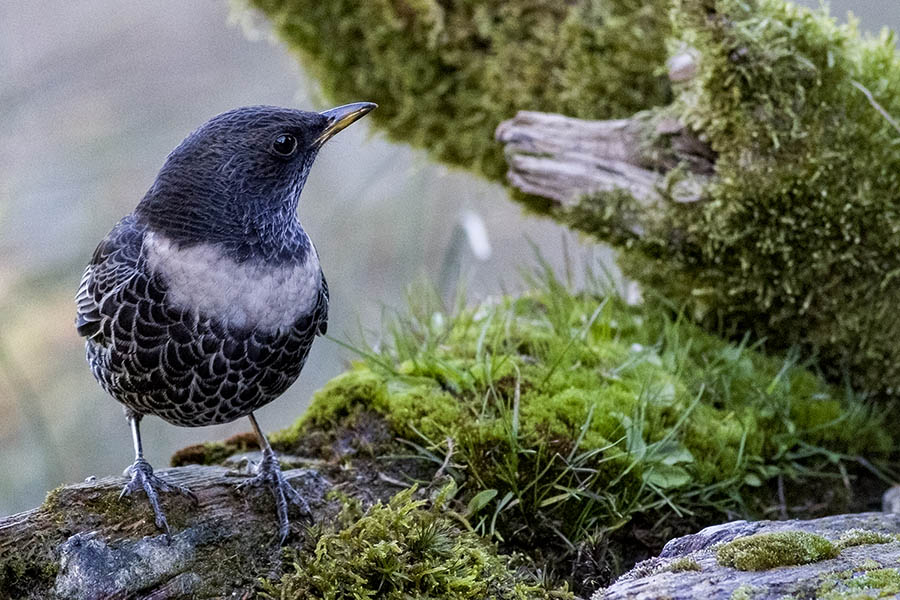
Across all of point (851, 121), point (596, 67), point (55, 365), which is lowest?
point (55, 365)

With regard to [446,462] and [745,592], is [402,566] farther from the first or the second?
[745,592]

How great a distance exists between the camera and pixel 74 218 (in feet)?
24.1

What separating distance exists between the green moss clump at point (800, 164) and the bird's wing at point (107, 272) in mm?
2458

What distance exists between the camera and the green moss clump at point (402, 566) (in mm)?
→ 2432

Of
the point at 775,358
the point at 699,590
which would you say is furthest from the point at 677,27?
the point at 699,590

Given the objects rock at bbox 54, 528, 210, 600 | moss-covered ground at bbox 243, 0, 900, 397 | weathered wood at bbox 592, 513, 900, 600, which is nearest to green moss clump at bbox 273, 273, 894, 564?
moss-covered ground at bbox 243, 0, 900, 397

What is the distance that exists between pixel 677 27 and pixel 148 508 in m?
3.18

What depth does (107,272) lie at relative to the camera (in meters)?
2.88

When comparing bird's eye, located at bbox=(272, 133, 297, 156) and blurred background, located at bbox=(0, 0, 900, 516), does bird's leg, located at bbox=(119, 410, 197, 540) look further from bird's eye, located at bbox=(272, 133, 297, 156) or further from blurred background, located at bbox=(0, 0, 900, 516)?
blurred background, located at bbox=(0, 0, 900, 516)

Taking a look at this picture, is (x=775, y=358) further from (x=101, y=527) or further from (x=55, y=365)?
(x=55, y=365)

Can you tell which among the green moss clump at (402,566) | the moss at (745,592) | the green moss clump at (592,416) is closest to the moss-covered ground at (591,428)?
the green moss clump at (592,416)

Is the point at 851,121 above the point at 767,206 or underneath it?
above

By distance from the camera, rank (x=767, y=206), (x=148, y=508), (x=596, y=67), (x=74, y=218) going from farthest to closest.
→ 1. (x=74, y=218)
2. (x=596, y=67)
3. (x=767, y=206)
4. (x=148, y=508)

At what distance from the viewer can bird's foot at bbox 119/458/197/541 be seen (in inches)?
105
